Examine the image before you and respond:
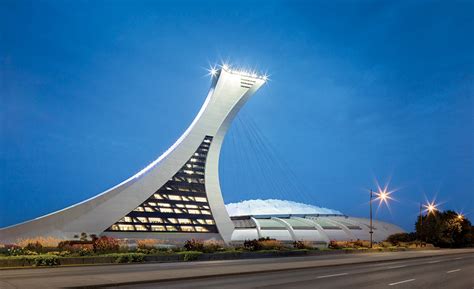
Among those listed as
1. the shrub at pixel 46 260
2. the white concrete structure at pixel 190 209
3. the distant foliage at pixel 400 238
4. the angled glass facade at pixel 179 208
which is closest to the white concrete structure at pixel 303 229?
the white concrete structure at pixel 190 209

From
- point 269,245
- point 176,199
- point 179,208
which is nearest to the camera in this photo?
point 269,245

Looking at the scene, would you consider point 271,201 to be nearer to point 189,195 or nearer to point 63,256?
point 189,195

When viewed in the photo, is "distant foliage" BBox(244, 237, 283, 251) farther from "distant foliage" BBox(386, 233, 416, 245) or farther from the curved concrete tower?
"distant foliage" BBox(386, 233, 416, 245)

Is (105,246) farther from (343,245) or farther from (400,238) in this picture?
(400,238)

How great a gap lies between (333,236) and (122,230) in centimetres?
2353

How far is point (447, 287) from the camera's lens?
14.5m

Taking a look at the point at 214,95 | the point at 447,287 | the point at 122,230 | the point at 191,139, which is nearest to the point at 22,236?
the point at 122,230

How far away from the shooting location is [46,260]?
→ 75.9 ft

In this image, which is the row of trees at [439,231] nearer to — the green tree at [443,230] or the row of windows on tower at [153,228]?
the green tree at [443,230]

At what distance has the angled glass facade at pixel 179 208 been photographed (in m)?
48.2

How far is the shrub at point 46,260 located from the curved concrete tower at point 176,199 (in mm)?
18849

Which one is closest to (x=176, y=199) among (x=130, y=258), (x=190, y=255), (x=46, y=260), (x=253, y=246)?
(x=253, y=246)

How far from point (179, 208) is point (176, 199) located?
3.65 feet

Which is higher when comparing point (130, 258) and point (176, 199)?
point (176, 199)
